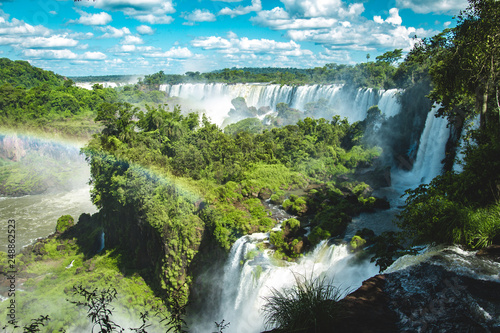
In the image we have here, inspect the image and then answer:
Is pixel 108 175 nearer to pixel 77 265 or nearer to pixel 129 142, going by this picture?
pixel 129 142

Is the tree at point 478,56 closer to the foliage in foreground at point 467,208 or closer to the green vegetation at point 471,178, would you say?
the green vegetation at point 471,178

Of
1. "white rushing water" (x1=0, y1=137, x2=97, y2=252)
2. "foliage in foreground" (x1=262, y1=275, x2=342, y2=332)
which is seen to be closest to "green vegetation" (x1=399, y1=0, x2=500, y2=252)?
"foliage in foreground" (x1=262, y1=275, x2=342, y2=332)

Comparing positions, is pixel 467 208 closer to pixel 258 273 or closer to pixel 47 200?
pixel 258 273

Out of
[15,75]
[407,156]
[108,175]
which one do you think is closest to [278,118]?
[407,156]

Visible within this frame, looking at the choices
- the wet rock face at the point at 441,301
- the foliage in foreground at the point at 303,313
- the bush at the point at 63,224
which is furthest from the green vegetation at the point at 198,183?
the foliage in foreground at the point at 303,313

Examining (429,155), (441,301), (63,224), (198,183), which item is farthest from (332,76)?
(441,301)

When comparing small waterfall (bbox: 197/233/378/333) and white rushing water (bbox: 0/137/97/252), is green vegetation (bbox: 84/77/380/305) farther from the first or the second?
white rushing water (bbox: 0/137/97/252)
